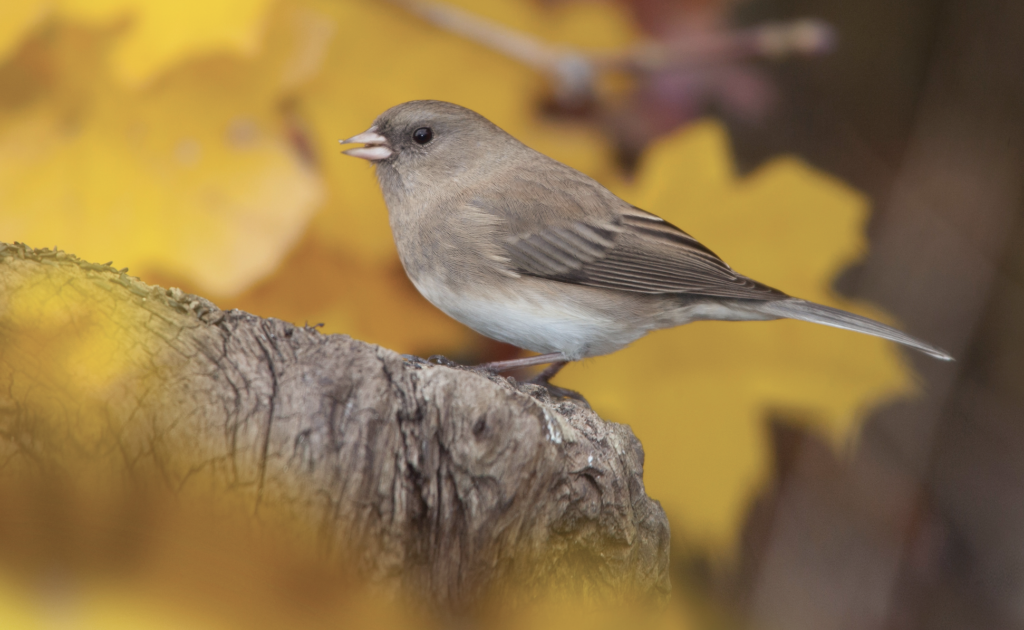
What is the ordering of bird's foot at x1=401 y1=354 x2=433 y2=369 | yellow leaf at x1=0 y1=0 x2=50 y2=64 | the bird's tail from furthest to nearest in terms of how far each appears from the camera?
1. the bird's tail
2. yellow leaf at x1=0 y1=0 x2=50 y2=64
3. bird's foot at x1=401 y1=354 x2=433 y2=369

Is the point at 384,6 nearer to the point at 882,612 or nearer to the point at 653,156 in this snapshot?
the point at 653,156

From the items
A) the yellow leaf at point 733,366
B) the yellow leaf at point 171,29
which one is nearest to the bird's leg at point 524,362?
the yellow leaf at point 733,366

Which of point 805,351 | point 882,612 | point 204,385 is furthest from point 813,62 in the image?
point 204,385

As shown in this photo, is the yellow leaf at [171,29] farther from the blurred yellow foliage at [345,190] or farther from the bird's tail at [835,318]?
the bird's tail at [835,318]

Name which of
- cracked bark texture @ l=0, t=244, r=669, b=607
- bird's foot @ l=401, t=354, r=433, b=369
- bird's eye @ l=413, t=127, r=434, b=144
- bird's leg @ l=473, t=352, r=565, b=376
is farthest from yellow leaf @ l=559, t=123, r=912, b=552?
cracked bark texture @ l=0, t=244, r=669, b=607

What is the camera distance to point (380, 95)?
4.18 feet

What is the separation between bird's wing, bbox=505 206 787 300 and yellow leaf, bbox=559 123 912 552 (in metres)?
0.06

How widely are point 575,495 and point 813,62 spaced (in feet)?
3.61

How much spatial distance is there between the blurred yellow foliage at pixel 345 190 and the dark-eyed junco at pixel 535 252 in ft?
0.15

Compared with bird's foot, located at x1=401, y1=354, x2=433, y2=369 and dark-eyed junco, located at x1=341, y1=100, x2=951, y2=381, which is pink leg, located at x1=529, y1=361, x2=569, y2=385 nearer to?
dark-eyed junco, located at x1=341, y1=100, x2=951, y2=381

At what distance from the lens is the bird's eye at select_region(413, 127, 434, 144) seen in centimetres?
131

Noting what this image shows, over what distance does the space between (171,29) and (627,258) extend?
73 cm

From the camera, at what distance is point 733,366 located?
4.43 ft

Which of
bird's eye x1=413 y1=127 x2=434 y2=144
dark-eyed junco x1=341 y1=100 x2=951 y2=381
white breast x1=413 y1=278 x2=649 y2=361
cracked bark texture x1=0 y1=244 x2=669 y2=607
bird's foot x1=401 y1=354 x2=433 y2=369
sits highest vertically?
bird's eye x1=413 y1=127 x2=434 y2=144
